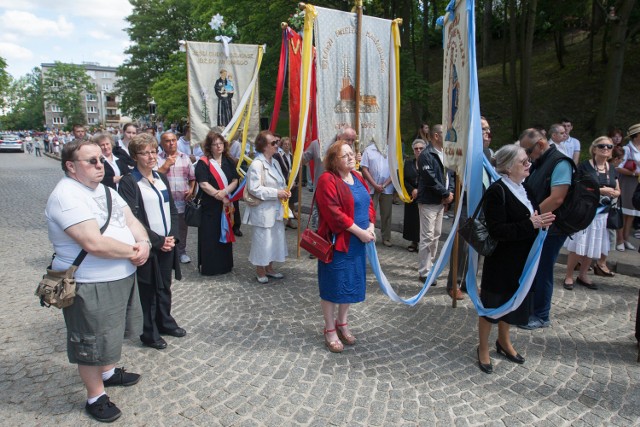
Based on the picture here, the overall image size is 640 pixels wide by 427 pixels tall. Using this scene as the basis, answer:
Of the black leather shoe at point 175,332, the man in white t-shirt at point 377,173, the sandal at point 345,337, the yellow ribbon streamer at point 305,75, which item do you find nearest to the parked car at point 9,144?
the man in white t-shirt at point 377,173

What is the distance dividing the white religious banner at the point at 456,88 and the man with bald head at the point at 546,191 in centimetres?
71

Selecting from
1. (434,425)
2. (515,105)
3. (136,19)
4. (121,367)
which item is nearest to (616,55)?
(515,105)

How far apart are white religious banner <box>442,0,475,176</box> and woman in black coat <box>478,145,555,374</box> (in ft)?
3.02

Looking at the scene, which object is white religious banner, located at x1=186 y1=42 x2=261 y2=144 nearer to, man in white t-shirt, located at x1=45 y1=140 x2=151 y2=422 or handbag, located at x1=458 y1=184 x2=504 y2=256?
man in white t-shirt, located at x1=45 y1=140 x2=151 y2=422

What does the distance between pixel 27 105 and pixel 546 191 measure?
114 metres

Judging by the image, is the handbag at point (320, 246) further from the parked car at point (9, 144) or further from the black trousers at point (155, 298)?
the parked car at point (9, 144)

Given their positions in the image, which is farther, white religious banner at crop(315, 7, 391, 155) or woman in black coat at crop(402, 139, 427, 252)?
woman in black coat at crop(402, 139, 427, 252)

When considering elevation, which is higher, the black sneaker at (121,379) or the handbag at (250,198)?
the handbag at (250,198)

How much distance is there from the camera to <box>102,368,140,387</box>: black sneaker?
3.55m

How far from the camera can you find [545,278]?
461 cm

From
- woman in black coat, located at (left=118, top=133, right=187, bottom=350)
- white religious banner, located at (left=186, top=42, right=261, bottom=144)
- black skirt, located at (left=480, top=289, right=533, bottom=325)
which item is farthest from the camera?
white religious banner, located at (left=186, top=42, right=261, bottom=144)

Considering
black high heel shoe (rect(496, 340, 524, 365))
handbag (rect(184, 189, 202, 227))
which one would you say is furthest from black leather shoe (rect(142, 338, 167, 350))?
black high heel shoe (rect(496, 340, 524, 365))

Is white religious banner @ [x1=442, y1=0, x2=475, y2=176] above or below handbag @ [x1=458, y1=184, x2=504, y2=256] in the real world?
above

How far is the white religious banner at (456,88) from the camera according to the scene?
450 centimetres
